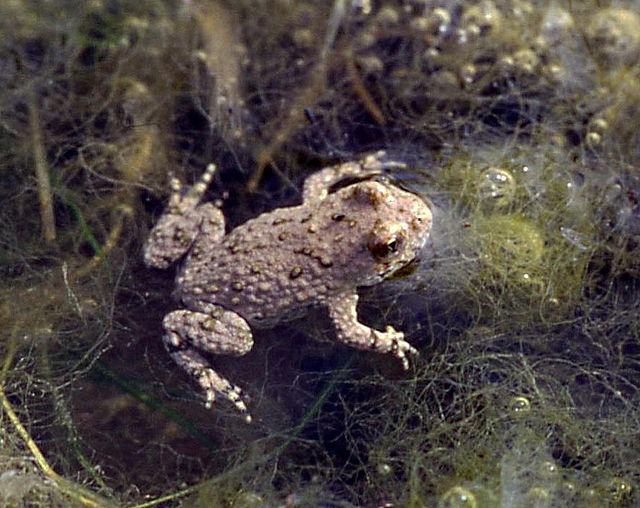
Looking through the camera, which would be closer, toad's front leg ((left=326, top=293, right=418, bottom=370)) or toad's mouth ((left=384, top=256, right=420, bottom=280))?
toad's front leg ((left=326, top=293, right=418, bottom=370))

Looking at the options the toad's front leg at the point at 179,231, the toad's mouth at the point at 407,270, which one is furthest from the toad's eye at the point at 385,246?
the toad's front leg at the point at 179,231

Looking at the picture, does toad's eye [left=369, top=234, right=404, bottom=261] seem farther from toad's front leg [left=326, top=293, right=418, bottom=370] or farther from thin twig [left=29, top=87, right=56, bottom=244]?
thin twig [left=29, top=87, right=56, bottom=244]

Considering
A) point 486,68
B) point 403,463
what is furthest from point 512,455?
point 486,68

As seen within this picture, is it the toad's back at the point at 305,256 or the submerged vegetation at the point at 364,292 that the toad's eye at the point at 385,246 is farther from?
the submerged vegetation at the point at 364,292

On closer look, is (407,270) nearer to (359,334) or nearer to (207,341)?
(359,334)

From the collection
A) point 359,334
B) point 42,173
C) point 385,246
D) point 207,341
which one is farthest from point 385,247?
point 42,173

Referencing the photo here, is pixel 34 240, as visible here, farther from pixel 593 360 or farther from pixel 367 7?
pixel 593 360

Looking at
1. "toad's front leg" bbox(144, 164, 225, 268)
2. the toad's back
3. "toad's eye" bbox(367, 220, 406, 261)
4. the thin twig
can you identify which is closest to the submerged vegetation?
the thin twig
